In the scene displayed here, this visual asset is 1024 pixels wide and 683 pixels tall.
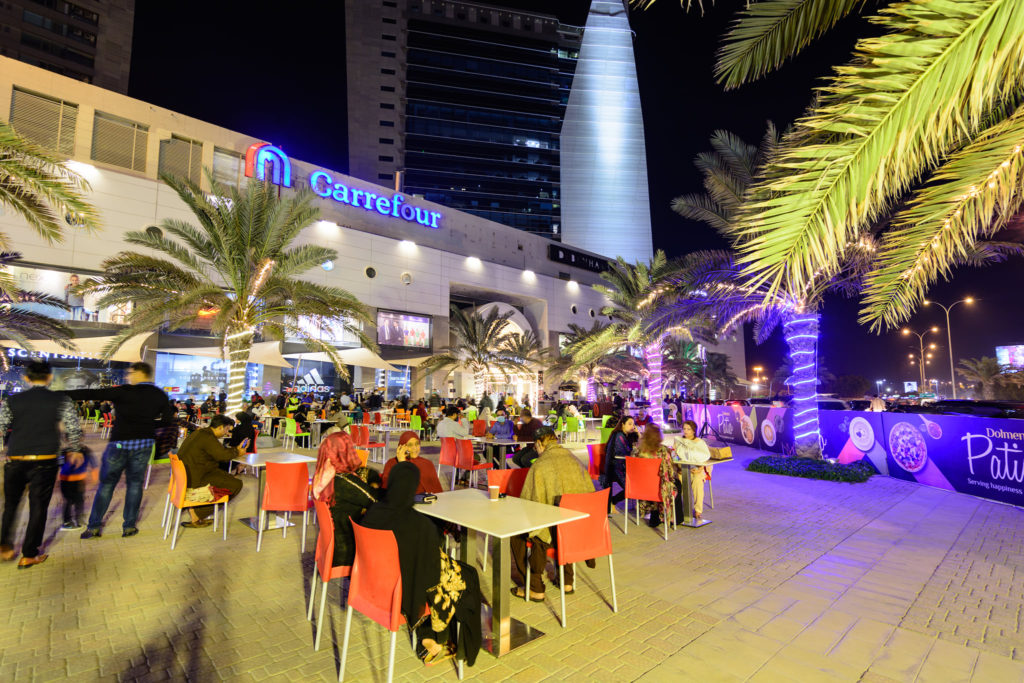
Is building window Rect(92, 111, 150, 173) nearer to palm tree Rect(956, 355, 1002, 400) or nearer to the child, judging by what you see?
the child

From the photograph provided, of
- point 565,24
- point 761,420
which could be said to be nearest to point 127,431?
point 761,420

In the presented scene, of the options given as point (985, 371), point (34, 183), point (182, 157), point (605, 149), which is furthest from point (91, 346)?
point (605, 149)

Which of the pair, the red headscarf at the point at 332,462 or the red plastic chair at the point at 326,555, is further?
the red headscarf at the point at 332,462

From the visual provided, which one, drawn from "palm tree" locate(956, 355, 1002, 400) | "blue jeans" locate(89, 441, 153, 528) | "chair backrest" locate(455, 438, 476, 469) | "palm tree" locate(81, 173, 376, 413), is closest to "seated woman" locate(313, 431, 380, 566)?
"blue jeans" locate(89, 441, 153, 528)

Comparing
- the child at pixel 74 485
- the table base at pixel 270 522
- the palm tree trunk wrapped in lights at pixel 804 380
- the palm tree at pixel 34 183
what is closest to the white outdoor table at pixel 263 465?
the table base at pixel 270 522

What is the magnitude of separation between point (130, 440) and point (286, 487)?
1.80 m

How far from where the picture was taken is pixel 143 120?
70.7 ft

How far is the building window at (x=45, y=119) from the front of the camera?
1922 cm

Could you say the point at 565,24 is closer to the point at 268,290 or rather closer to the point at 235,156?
the point at 235,156

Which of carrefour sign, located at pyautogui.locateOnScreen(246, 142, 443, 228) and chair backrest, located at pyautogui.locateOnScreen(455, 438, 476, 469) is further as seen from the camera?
carrefour sign, located at pyautogui.locateOnScreen(246, 142, 443, 228)

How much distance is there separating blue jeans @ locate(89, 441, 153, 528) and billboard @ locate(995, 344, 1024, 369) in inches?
1816

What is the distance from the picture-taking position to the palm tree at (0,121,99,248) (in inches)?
198

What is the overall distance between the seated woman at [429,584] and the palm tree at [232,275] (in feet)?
31.2

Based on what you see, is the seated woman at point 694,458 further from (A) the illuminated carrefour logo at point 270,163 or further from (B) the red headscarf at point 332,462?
(A) the illuminated carrefour logo at point 270,163
